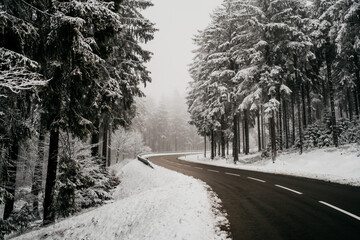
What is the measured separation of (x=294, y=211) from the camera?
721cm

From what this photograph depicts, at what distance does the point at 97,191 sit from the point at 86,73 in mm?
7789

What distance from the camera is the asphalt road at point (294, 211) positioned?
5605mm

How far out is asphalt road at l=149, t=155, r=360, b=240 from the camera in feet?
18.4

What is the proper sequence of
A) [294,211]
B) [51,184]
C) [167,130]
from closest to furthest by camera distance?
[294,211] < [51,184] < [167,130]

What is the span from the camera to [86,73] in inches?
323

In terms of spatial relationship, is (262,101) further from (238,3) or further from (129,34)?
(129,34)

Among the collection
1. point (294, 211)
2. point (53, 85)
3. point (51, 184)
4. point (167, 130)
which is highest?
point (167, 130)

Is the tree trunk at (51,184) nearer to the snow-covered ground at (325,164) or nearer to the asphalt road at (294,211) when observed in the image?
→ the asphalt road at (294,211)

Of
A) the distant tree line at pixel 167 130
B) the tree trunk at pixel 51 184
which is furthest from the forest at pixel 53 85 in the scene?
the distant tree line at pixel 167 130

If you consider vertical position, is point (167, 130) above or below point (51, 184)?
above

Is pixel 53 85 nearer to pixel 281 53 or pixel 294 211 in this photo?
pixel 294 211

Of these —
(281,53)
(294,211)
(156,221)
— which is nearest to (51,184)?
(156,221)

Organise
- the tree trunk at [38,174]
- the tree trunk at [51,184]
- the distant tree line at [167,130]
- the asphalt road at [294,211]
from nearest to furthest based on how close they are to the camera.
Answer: the asphalt road at [294,211]
the tree trunk at [51,184]
the tree trunk at [38,174]
the distant tree line at [167,130]

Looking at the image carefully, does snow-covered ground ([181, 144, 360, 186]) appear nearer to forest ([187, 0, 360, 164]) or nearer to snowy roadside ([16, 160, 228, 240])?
forest ([187, 0, 360, 164])
